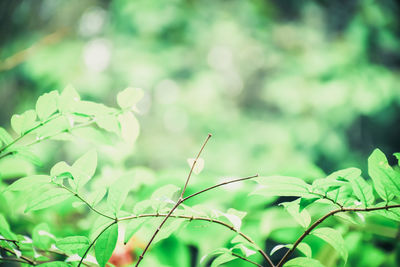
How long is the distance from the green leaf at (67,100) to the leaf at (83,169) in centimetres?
8

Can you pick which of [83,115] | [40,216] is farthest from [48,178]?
[40,216]

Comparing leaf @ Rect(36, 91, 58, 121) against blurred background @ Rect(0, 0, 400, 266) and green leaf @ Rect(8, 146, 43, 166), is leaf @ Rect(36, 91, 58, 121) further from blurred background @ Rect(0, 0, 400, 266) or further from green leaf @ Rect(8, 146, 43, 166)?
blurred background @ Rect(0, 0, 400, 266)

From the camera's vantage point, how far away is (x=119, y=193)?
323 millimetres

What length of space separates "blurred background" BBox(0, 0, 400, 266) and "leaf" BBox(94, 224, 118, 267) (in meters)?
A: 1.44

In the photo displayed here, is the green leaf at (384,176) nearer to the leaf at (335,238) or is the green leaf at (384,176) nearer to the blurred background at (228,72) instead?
the leaf at (335,238)

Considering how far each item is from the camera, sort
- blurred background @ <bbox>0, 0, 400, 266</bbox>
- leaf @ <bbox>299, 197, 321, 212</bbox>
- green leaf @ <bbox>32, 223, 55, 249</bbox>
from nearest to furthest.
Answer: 1. leaf @ <bbox>299, 197, 321, 212</bbox>
2. green leaf @ <bbox>32, 223, 55, 249</bbox>
3. blurred background @ <bbox>0, 0, 400, 266</bbox>

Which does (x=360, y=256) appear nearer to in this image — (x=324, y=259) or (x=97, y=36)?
(x=324, y=259)

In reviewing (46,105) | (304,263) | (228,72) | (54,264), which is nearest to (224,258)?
(304,263)

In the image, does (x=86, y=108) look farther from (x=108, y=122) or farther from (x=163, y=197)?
(x=163, y=197)

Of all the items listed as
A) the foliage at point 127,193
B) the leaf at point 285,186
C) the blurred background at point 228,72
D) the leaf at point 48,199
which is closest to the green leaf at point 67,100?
the foliage at point 127,193

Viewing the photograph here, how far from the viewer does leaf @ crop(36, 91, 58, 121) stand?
361 mm

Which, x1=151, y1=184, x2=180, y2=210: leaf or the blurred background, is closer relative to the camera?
x1=151, y1=184, x2=180, y2=210: leaf

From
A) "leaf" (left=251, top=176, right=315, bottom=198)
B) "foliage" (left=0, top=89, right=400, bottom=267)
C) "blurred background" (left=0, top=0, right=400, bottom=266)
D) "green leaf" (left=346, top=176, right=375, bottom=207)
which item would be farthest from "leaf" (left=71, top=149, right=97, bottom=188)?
"blurred background" (left=0, top=0, right=400, bottom=266)

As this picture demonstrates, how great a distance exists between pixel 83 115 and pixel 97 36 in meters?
2.45
